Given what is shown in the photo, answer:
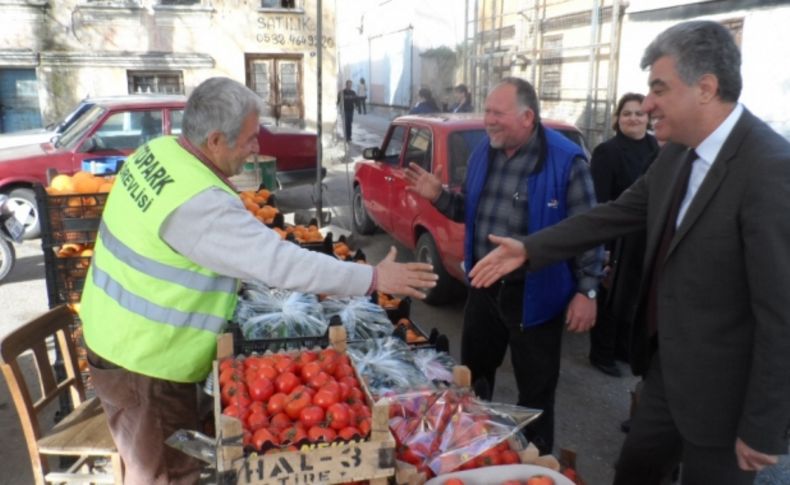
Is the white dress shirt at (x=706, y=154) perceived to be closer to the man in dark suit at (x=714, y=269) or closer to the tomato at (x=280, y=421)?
the man in dark suit at (x=714, y=269)

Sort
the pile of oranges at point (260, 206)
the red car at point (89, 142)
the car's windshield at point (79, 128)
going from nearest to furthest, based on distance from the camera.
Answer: the pile of oranges at point (260, 206), the red car at point (89, 142), the car's windshield at point (79, 128)

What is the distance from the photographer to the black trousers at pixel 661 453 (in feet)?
6.85

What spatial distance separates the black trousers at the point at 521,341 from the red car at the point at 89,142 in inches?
264

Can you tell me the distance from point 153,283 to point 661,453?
195 centimetres

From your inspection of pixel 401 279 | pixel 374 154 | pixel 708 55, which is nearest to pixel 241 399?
pixel 401 279

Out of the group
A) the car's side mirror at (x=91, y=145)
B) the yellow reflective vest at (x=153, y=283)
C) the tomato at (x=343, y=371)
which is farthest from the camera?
the car's side mirror at (x=91, y=145)

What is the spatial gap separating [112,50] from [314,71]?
500 cm

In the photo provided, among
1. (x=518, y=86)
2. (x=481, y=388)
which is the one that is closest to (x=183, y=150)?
(x=481, y=388)

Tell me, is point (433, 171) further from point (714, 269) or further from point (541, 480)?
point (541, 480)

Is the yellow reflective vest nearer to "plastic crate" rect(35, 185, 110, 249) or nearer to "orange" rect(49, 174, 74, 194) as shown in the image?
"plastic crate" rect(35, 185, 110, 249)

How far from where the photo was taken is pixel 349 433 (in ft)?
5.91

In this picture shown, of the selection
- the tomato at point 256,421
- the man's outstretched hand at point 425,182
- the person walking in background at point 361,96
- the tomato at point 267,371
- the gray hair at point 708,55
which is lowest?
the tomato at point 256,421

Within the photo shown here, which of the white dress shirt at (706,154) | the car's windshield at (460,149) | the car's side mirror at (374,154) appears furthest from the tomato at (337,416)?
the car's side mirror at (374,154)

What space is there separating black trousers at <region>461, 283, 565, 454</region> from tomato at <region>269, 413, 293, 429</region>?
1.56 m
